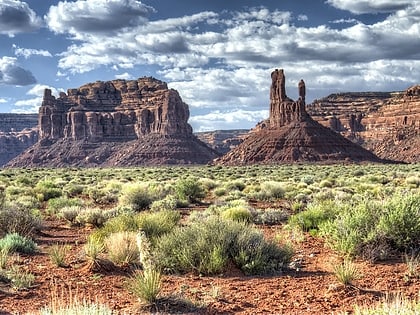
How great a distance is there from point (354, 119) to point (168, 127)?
62.5 m

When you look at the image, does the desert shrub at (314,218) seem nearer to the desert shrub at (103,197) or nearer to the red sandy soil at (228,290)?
the red sandy soil at (228,290)

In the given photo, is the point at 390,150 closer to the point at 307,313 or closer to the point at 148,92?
the point at 148,92

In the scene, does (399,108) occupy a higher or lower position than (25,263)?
higher

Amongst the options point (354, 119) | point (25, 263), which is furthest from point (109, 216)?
point (354, 119)

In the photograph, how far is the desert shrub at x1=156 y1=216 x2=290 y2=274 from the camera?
26.4ft

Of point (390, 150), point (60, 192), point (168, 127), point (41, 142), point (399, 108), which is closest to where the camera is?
point (60, 192)

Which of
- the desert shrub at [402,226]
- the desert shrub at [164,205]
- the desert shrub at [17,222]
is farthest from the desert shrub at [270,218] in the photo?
the desert shrub at [17,222]

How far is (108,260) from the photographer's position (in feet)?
28.2

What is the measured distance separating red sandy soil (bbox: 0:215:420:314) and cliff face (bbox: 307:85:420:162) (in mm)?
104725

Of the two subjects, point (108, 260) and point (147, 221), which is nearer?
point (108, 260)

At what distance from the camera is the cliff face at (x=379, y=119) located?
12150 centimetres

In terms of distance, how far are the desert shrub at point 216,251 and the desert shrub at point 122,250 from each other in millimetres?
498

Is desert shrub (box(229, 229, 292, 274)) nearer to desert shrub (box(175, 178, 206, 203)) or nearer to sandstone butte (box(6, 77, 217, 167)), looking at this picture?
desert shrub (box(175, 178, 206, 203))

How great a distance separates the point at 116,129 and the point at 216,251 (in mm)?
168135
